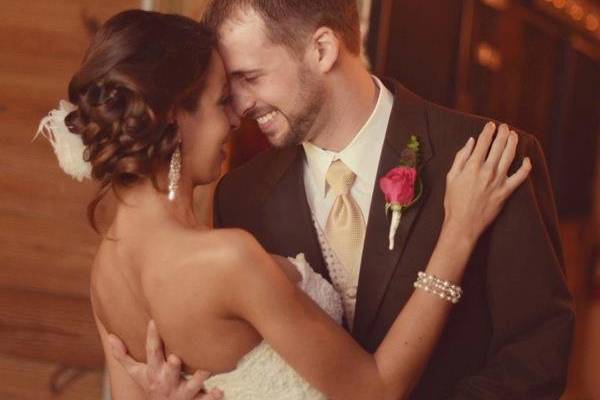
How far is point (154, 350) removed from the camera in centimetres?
217

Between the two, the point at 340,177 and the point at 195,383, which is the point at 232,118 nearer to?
the point at 340,177

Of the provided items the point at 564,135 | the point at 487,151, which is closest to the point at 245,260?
the point at 487,151

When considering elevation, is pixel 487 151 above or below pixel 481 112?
above

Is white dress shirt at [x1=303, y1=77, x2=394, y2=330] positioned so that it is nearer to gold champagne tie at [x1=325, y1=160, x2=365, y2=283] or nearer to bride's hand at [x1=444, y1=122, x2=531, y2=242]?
gold champagne tie at [x1=325, y1=160, x2=365, y2=283]

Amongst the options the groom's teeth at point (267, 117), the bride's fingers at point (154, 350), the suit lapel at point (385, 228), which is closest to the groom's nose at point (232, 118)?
the groom's teeth at point (267, 117)

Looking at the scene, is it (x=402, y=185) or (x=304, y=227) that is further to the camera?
(x=304, y=227)

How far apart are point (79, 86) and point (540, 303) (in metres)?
1.10

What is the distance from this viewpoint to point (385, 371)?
2137 millimetres

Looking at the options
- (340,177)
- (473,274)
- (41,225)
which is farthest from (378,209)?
(41,225)

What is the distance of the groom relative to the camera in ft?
7.58

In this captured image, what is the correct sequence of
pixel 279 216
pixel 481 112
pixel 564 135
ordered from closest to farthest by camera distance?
pixel 279 216 < pixel 481 112 < pixel 564 135

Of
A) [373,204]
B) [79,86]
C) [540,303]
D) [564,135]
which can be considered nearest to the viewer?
[79,86]

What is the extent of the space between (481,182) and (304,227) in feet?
1.61

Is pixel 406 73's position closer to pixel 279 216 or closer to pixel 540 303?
Answer: pixel 279 216
